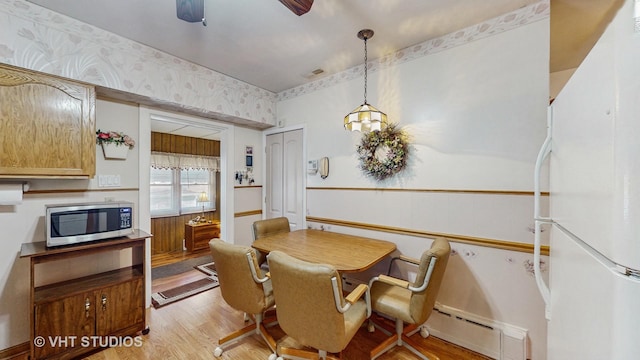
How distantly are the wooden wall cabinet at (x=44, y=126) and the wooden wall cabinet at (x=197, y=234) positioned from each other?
2.88 metres

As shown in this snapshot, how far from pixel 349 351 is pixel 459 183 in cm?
172

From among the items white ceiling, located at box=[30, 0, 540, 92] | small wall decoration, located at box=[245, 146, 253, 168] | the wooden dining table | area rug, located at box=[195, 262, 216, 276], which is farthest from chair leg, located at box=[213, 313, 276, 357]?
white ceiling, located at box=[30, 0, 540, 92]

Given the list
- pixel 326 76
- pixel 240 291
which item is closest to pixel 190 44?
pixel 326 76

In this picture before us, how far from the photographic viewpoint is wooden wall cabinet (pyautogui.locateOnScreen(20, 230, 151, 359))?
1.70m

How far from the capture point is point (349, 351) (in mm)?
1941

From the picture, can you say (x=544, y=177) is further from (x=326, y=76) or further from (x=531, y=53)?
(x=326, y=76)

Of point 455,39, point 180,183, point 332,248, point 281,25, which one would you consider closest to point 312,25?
point 281,25

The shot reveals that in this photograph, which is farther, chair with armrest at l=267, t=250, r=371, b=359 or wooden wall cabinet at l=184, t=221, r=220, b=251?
wooden wall cabinet at l=184, t=221, r=220, b=251

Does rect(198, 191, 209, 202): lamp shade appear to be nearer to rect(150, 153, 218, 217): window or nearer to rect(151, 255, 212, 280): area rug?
rect(150, 153, 218, 217): window

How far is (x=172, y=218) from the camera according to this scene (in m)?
4.88

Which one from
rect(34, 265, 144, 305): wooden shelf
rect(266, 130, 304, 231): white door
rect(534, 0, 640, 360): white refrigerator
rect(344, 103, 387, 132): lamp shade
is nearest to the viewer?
rect(534, 0, 640, 360): white refrigerator

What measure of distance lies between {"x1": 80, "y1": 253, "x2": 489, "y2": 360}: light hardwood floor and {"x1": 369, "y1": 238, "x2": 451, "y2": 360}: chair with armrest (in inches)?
4.0

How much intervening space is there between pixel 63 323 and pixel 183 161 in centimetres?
363

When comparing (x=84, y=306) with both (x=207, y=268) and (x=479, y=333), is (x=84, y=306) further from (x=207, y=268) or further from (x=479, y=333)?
(x=479, y=333)
